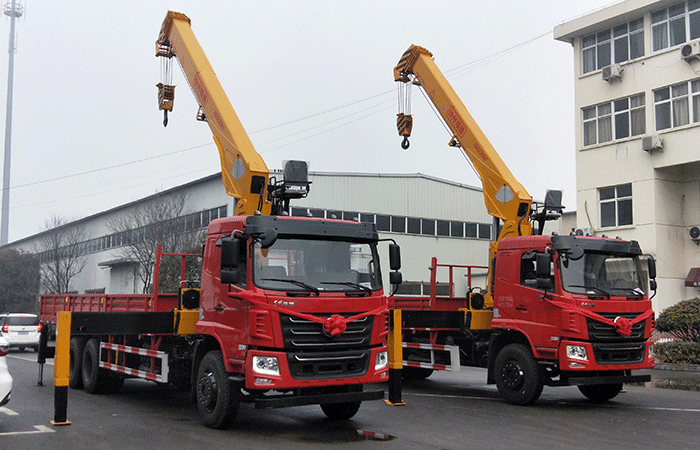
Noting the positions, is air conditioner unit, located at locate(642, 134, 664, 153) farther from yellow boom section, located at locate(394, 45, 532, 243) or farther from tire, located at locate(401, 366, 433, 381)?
tire, located at locate(401, 366, 433, 381)

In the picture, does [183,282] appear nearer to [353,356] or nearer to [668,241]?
[353,356]

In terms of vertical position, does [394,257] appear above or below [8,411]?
above

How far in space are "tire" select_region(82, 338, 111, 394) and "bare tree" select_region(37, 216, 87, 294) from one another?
4016 cm

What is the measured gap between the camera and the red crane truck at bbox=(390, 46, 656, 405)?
11234 millimetres

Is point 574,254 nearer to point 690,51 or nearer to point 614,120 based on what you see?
point 690,51

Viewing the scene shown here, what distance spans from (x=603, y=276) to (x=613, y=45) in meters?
19.8

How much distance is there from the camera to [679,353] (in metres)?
20.1

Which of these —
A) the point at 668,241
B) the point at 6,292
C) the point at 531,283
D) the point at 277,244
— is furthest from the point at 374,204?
the point at 6,292

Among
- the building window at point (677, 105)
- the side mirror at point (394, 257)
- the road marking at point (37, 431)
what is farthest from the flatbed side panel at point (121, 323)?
the building window at point (677, 105)

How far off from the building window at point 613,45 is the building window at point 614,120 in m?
1.70

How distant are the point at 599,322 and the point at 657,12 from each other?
20.0 m

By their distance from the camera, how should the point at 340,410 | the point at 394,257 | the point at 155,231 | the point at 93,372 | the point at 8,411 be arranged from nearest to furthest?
the point at 394,257 < the point at 340,410 < the point at 8,411 < the point at 93,372 < the point at 155,231

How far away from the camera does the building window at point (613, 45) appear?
2762 centimetres

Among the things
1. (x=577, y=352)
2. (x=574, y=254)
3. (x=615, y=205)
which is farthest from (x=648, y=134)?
(x=577, y=352)
